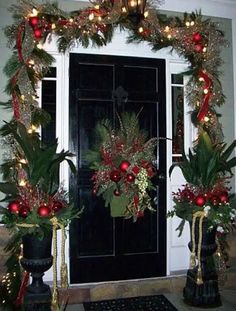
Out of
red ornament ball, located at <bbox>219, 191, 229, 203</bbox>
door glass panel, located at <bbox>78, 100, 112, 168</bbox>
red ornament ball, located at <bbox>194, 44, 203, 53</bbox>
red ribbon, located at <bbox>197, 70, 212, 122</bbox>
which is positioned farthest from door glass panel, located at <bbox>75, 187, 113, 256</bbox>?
red ornament ball, located at <bbox>194, 44, 203, 53</bbox>

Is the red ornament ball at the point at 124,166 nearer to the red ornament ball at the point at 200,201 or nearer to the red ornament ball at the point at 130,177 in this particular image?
the red ornament ball at the point at 130,177

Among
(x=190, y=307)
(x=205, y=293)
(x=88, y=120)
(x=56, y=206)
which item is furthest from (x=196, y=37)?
(x=190, y=307)

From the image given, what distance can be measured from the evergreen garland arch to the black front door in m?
0.26

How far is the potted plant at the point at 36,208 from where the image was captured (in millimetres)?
2037

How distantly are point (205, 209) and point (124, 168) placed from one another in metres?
0.78

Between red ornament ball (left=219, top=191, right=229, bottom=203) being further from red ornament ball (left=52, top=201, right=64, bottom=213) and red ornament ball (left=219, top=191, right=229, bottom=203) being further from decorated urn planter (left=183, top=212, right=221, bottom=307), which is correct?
red ornament ball (left=52, top=201, right=64, bottom=213)

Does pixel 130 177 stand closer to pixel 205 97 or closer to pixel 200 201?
pixel 200 201

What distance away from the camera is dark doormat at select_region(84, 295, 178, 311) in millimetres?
2393

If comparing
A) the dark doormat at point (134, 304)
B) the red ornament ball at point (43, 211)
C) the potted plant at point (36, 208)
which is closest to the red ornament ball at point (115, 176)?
the potted plant at point (36, 208)

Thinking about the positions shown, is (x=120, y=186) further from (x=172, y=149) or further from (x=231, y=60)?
(x=231, y=60)

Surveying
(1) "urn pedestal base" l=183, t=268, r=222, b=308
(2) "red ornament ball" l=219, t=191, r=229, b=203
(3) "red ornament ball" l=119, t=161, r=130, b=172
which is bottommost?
→ (1) "urn pedestal base" l=183, t=268, r=222, b=308

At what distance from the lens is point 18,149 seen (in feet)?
7.59

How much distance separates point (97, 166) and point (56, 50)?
3.89 feet

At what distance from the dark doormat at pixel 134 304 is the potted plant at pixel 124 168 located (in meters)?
0.72
